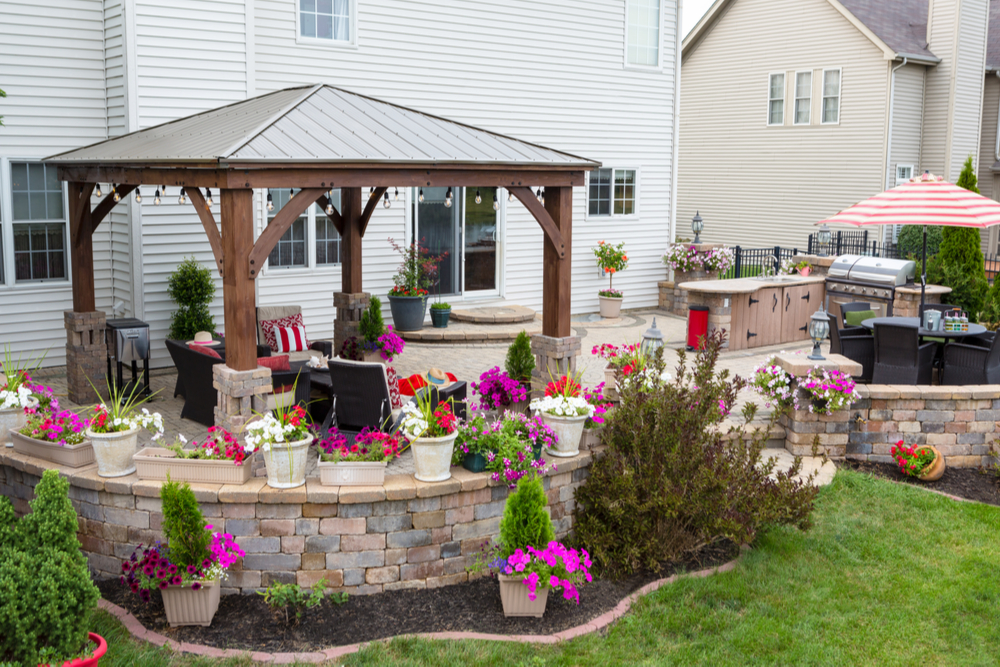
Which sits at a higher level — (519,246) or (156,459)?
(519,246)

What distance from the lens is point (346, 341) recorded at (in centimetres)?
1039

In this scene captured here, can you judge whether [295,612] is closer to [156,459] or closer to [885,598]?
[156,459]

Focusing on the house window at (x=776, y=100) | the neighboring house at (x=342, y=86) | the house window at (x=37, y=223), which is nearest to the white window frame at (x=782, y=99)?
the house window at (x=776, y=100)

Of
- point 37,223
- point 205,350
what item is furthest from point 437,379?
point 37,223

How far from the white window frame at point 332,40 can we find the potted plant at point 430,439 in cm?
697

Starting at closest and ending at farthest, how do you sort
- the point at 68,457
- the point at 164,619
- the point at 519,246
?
the point at 164,619
the point at 68,457
the point at 519,246

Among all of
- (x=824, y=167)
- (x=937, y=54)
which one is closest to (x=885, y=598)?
(x=824, y=167)

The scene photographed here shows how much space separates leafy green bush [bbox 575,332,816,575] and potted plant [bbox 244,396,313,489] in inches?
85.0

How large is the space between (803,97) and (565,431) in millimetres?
17312

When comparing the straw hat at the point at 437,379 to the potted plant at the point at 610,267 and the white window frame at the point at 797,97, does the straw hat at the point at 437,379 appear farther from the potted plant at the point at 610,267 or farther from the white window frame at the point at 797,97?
the white window frame at the point at 797,97

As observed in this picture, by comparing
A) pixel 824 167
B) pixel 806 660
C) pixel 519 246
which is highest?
pixel 824 167

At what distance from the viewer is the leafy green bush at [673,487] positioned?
640cm

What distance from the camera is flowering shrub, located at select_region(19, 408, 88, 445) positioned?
21.2 ft

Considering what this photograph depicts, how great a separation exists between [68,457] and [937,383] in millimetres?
8645
